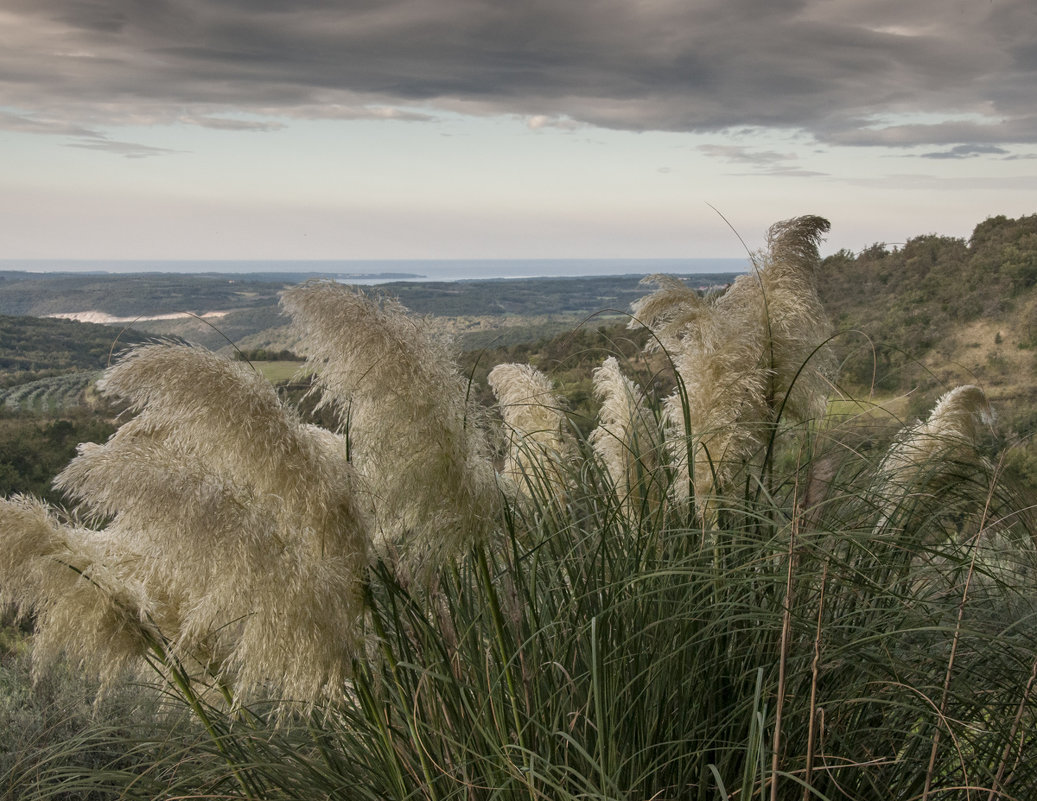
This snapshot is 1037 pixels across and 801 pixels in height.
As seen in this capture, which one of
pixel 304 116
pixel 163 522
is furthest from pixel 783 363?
pixel 304 116

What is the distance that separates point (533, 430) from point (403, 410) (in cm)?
110

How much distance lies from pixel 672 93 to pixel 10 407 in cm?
1849

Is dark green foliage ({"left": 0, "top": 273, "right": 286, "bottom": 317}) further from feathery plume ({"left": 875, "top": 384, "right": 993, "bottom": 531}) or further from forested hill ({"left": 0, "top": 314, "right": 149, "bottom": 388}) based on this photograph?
feathery plume ({"left": 875, "top": 384, "right": 993, "bottom": 531})

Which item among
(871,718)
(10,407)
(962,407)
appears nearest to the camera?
(871,718)

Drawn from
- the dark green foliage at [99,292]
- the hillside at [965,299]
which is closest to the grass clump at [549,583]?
the hillside at [965,299]

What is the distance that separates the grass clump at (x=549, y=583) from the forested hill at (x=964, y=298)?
31.2 ft

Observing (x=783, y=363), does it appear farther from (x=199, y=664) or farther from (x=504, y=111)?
(x=504, y=111)

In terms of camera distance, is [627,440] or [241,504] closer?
[241,504]

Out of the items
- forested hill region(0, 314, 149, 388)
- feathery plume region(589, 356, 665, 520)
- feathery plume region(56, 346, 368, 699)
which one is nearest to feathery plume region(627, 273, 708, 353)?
feathery plume region(589, 356, 665, 520)

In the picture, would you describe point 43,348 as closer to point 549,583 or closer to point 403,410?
point 549,583

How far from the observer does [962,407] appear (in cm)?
297

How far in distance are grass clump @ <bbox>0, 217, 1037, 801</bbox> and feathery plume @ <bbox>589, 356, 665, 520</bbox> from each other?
0.02 meters

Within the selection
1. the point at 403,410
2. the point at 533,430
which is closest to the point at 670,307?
the point at 533,430

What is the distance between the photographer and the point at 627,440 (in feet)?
9.07
